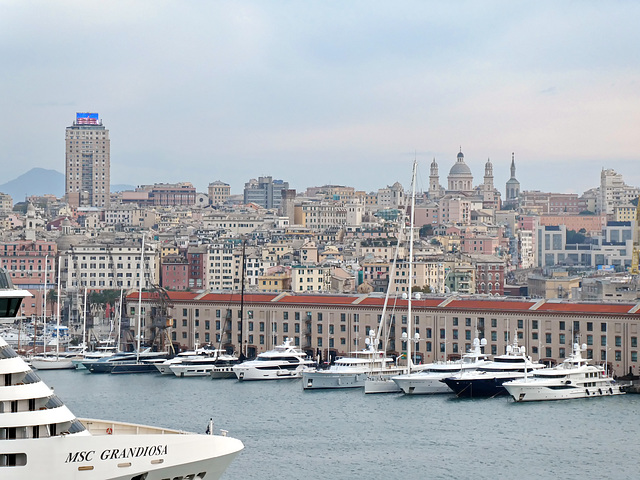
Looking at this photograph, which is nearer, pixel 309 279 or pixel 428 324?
pixel 428 324

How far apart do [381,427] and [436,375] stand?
984 centimetres

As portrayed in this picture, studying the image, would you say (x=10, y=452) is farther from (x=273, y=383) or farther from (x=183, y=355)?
(x=183, y=355)

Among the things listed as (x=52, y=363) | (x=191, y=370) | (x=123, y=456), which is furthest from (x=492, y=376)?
(x=123, y=456)

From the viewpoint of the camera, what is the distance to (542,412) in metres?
43.7

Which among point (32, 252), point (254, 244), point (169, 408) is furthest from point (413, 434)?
point (254, 244)

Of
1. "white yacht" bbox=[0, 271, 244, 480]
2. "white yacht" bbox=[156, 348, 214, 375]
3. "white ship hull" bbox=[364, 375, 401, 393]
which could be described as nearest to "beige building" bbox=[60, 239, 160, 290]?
"white yacht" bbox=[156, 348, 214, 375]

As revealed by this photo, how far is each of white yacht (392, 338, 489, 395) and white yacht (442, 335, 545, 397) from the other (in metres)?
0.46

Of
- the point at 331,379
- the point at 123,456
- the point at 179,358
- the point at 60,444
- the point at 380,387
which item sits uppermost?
the point at 60,444

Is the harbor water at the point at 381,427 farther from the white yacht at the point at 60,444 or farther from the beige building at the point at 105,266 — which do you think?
the beige building at the point at 105,266

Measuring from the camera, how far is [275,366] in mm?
55000

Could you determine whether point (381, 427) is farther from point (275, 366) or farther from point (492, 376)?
point (275, 366)

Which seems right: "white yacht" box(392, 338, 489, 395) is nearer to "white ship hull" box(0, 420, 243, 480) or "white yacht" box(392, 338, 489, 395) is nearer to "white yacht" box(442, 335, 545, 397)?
"white yacht" box(442, 335, 545, 397)

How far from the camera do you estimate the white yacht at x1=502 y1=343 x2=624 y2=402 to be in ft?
153

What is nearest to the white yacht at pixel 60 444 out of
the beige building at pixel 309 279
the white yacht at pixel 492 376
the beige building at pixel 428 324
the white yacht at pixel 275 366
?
the white yacht at pixel 492 376
